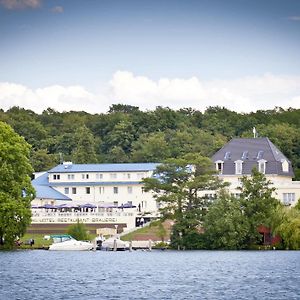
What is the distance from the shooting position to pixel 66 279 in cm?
8294

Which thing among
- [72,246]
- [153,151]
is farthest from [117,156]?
[72,246]

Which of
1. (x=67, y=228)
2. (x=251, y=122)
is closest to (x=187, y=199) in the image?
(x=67, y=228)

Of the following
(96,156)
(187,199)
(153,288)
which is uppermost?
(96,156)

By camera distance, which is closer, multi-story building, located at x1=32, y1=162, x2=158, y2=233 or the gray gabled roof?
the gray gabled roof

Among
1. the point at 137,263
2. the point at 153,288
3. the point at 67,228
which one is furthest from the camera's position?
the point at 67,228

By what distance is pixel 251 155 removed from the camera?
15088 cm

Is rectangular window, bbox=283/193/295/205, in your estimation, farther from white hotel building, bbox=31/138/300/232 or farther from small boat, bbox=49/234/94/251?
small boat, bbox=49/234/94/251

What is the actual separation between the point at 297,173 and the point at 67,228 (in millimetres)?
35079

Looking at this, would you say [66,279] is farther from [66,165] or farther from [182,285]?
[66,165]

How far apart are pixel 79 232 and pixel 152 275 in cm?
4101

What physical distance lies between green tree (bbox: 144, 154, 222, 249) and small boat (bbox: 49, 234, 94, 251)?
23.7 feet

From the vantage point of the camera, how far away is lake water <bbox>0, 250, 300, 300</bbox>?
7344cm

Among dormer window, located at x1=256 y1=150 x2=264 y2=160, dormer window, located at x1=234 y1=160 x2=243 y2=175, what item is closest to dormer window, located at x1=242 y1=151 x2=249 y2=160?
dormer window, located at x1=234 y1=160 x2=243 y2=175

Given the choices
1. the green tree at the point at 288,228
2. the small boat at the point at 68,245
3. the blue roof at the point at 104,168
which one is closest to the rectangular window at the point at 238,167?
the blue roof at the point at 104,168
